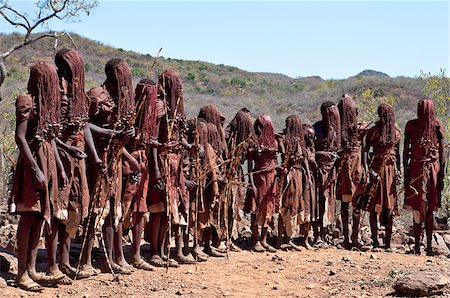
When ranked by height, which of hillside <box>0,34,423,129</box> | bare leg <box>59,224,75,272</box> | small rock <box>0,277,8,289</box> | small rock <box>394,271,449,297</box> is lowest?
small rock <box>0,277,8,289</box>

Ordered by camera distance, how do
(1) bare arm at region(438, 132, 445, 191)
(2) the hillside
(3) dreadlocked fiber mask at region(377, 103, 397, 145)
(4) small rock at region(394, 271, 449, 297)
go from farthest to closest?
(2) the hillside → (3) dreadlocked fiber mask at region(377, 103, 397, 145) → (1) bare arm at region(438, 132, 445, 191) → (4) small rock at region(394, 271, 449, 297)

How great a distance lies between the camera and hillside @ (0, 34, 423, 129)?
138 ft

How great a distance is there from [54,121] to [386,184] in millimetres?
6050

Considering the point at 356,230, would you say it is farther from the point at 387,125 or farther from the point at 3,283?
the point at 3,283

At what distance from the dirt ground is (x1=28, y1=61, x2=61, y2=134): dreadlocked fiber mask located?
5.16 feet

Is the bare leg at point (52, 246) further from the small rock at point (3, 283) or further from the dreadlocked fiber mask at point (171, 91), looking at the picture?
the dreadlocked fiber mask at point (171, 91)

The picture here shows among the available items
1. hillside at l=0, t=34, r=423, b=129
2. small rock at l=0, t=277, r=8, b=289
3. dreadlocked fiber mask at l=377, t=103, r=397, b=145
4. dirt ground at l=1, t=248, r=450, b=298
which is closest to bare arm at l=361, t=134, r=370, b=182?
dreadlocked fiber mask at l=377, t=103, r=397, b=145

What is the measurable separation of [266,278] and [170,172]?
1.73 m

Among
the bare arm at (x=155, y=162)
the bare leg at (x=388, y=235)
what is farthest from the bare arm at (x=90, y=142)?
the bare leg at (x=388, y=235)

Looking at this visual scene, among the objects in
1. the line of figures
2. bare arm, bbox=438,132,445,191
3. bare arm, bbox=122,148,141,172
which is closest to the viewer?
the line of figures

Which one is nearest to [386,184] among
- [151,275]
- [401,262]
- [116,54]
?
[401,262]

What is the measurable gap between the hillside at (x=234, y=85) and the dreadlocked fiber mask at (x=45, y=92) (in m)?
28.6

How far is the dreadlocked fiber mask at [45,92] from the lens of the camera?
633cm

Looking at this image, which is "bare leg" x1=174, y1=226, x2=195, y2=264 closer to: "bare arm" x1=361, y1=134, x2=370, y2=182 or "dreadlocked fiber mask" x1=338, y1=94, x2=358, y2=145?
"bare arm" x1=361, y1=134, x2=370, y2=182
